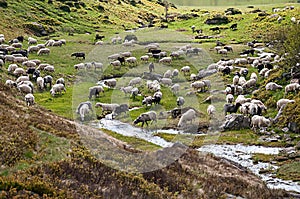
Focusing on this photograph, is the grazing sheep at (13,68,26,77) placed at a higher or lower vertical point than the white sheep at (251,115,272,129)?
higher

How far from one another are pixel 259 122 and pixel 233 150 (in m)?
4.91

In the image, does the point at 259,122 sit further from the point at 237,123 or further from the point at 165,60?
the point at 165,60

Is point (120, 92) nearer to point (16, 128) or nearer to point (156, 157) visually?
point (156, 157)

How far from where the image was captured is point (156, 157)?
18.7 meters

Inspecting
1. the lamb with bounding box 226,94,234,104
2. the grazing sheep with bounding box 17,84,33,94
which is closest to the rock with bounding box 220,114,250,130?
the lamb with bounding box 226,94,234,104

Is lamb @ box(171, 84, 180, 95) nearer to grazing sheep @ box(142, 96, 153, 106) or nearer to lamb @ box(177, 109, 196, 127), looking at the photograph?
grazing sheep @ box(142, 96, 153, 106)

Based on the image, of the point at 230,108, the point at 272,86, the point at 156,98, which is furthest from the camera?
the point at 156,98

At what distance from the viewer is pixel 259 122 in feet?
102

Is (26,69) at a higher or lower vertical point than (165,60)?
lower

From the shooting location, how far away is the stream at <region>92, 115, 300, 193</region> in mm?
20844

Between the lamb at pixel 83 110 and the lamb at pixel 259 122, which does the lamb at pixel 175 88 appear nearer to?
the lamb at pixel 83 110

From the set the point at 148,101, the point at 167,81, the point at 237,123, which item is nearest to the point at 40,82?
the point at 148,101

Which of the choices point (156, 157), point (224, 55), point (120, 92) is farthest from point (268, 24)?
point (156, 157)

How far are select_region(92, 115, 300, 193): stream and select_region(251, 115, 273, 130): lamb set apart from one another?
368 cm
